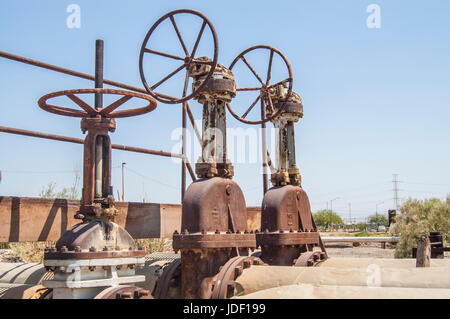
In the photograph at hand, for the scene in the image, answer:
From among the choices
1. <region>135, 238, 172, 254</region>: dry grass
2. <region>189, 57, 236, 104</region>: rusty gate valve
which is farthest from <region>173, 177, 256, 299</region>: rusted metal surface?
<region>135, 238, 172, 254</region>: dry grass

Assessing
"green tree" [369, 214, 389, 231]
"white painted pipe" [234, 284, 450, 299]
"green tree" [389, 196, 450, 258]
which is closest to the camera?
"white painted pipe" [234, 284, 450, 299]

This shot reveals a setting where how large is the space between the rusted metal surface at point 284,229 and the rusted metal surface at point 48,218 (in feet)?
4.99

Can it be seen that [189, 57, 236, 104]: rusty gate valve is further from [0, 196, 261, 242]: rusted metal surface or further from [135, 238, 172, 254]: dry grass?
[135, 238, 172, 254]: dry grass

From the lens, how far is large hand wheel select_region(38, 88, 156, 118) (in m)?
4.52

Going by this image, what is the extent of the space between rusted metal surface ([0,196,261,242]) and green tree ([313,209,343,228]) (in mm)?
77199

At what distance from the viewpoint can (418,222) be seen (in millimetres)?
18172

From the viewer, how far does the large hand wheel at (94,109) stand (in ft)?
14.8

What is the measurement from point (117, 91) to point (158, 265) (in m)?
3.45

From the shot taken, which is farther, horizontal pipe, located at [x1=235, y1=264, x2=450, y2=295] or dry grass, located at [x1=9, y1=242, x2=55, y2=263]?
dry grass, located at [x1=9, y1=242, x2=55, y2=263]

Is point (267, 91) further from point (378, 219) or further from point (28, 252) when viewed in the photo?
point (378, 219)

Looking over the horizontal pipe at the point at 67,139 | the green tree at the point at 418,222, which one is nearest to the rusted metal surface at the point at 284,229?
the horizontal pipe at the point at 67,139

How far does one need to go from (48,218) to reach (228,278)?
2.10 m
